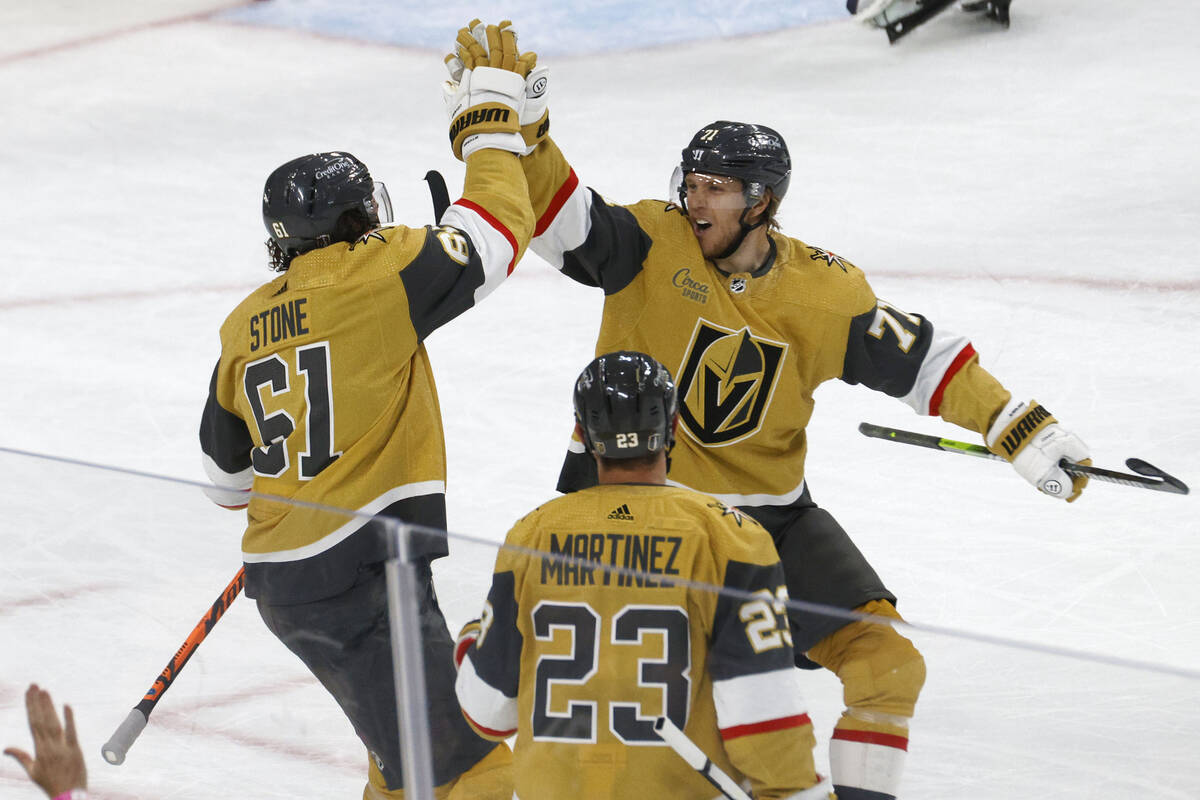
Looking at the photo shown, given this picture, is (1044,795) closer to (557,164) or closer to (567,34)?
(557,164)

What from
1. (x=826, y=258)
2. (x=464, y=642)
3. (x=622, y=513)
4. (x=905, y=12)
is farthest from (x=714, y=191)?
(x=905, y=12)

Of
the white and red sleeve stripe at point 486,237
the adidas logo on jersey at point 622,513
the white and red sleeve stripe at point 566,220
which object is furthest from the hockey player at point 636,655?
the white and red sleeve stripe at point 566,220

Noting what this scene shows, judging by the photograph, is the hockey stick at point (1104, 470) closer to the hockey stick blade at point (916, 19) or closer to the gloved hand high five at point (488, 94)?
the gloved hand high five at point (488, 94)

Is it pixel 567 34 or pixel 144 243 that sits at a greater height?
pixel 567 34

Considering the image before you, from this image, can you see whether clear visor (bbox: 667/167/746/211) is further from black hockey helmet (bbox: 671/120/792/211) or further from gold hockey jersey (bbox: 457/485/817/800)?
gold hockey jersey (bbox: 457/485/817/800)

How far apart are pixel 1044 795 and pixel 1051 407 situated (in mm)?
2735

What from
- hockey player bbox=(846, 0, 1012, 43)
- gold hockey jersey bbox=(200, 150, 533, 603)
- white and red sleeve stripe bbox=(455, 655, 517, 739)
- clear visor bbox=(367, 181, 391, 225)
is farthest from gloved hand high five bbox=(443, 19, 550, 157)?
hockey player bbox=(846, 0, 1012, 43)

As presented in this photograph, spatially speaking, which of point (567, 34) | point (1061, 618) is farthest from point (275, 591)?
point (567, 34)

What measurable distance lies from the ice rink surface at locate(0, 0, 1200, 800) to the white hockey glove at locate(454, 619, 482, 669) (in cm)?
2

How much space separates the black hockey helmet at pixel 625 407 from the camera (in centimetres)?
198

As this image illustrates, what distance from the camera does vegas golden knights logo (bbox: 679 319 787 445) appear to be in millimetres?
2684

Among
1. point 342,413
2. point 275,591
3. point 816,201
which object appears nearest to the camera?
point 275,591

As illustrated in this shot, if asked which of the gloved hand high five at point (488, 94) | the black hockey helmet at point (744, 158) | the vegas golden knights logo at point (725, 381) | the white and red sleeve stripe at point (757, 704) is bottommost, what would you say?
the white and red sleeve stripe at point (757, 704)

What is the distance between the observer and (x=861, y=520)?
3.83m
